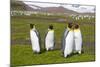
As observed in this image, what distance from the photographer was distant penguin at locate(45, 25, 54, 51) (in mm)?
1853

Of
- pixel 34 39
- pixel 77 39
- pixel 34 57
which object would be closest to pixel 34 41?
pixel 34 39

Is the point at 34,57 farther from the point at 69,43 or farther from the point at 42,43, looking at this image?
the point at 69,43

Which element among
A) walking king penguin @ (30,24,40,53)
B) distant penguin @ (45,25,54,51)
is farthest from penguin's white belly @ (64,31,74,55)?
walking king penguin @ (30,24,40,53)

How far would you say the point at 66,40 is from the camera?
1916 mm

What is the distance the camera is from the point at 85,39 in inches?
78.7

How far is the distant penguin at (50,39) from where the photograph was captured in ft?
6.08

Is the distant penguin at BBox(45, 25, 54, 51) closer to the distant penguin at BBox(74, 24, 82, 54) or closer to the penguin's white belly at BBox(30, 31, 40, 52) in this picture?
the penguin's white belly at BBox(30, 31, 40, 52)

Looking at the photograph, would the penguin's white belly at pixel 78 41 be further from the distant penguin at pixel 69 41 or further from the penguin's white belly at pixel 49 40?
the penguin's white belly at pixel 49 40

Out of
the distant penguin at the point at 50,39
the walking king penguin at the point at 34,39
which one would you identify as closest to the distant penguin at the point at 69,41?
the distant penguin at the point at 50,39

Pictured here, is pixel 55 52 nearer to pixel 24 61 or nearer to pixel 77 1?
pixel 24 61

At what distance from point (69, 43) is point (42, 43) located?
28cm

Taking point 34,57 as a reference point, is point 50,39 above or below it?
above

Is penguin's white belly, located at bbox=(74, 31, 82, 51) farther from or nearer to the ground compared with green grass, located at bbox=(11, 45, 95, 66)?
farther from the ground
